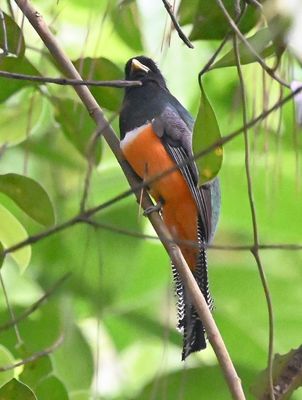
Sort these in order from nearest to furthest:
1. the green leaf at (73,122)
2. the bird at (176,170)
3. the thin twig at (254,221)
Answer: the thin twig at (254,221) → the green leaf at (73,122) → the bird at (176,170)

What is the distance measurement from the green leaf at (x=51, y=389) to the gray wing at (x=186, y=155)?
77cm

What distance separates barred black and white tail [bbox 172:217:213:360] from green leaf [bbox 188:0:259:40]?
1.38 ft

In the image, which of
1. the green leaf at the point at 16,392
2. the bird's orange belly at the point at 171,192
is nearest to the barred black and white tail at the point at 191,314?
the bird's orange belly at the point at 171,192

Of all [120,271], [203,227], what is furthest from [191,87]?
[120,271]

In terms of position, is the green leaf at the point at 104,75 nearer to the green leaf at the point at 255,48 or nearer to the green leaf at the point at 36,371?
the green leaf at the point at 255,48

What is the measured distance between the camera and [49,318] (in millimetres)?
2004

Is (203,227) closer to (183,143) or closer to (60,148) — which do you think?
(183,143)

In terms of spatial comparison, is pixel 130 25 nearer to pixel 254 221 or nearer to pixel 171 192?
pixel 171 192

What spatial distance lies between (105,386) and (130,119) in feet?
2.21

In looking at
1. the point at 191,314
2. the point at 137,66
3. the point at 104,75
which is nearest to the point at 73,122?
the point at 104,75

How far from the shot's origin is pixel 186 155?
7.79 feet

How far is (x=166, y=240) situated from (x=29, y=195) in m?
0.33

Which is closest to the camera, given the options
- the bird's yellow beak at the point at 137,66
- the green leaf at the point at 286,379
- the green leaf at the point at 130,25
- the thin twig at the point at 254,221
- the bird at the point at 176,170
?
the thin twig at the point at 254,221

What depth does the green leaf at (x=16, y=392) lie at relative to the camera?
1.38m
